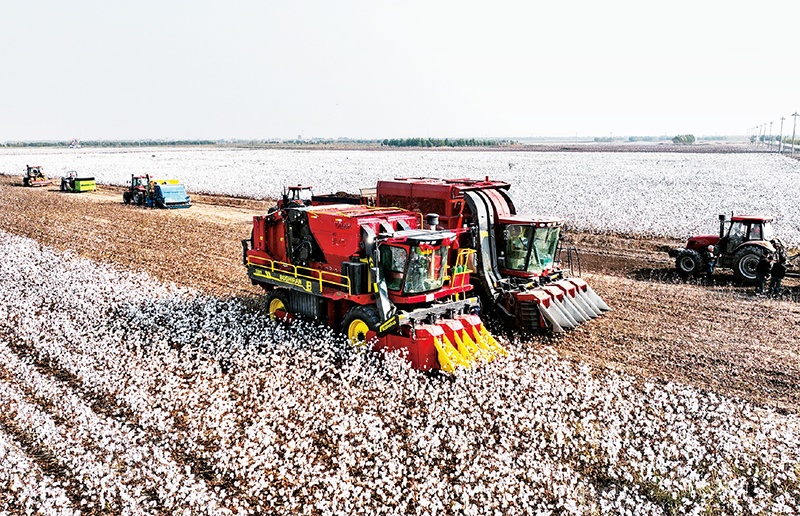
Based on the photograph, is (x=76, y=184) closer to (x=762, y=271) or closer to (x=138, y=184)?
(x=138, y=184)

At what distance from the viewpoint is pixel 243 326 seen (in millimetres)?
13867

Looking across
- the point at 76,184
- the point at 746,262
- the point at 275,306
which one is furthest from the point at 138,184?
the point at 746,262

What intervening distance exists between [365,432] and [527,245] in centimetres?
728

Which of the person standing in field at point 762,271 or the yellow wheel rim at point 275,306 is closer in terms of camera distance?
the yellow wheel rim at point 275,306

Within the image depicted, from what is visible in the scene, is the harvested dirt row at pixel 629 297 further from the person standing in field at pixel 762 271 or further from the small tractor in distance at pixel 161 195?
the small tractor in distance at pixel 161 195

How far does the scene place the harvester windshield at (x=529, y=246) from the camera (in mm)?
14562

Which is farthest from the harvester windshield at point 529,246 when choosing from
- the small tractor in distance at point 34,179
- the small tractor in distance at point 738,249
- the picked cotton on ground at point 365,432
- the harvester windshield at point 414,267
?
the small tractor in distance at point 34,179

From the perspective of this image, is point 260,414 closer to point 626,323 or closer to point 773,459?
point 773,459

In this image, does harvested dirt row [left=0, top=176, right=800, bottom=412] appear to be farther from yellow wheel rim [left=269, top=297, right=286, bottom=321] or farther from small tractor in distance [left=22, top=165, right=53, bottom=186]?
small tractor in distance [left=22, top=165, right=53, bottom=186]

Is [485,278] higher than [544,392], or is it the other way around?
[485,278]

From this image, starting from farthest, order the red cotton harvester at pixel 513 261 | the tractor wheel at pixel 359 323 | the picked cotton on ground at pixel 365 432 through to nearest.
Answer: the red cotton harvester at pixel 513 261
the tractor wheel at pixel 359 323
the picked cotton on ground at pixel 365 432

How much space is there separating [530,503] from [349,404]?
360 centimetres

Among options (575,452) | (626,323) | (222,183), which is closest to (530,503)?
(575,452)

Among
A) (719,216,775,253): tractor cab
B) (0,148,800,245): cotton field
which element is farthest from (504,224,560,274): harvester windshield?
(0,148,800,245): cotton field
